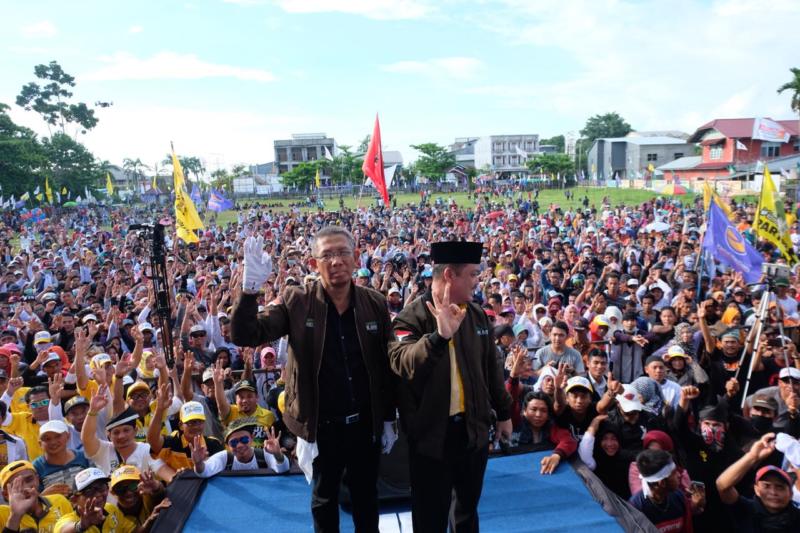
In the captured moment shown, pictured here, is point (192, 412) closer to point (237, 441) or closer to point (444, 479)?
point (237, 441)

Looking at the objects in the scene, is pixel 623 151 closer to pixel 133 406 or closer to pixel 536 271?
pixel 536 271

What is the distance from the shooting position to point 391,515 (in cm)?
320

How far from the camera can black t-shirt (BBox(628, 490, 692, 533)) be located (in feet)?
10.9

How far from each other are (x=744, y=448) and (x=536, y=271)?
645 cm

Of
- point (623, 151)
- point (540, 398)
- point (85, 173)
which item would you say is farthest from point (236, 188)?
point (540, 398)

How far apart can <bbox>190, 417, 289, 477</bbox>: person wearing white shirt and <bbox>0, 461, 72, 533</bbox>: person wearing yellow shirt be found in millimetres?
830

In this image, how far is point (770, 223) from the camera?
28.8ft

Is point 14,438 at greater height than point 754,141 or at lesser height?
lesser

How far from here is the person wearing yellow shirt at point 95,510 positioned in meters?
3.24

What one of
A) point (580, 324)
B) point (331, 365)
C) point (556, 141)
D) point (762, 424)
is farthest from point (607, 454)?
point (556, 141)

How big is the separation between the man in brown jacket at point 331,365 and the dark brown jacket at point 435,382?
0.42ft

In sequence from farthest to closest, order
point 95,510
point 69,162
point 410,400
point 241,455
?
point 69,162, point 241,455, point 95,510, point 410,400

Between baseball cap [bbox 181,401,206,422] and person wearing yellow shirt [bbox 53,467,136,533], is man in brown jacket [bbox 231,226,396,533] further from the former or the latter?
baseball cap [bbox 181,401,206,422]

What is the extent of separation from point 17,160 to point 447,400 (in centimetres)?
4403
